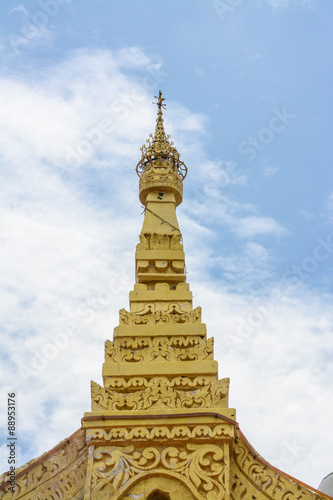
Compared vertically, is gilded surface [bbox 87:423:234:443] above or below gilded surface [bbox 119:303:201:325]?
below

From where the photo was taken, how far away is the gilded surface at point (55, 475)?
9297mm

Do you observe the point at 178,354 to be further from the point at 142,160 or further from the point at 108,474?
the point at 142,160

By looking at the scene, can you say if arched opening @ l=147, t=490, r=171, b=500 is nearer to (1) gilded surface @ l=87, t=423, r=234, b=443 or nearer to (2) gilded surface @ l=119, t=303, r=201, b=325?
(1) gilded surface @ l=87, t=423, r=234, b=443

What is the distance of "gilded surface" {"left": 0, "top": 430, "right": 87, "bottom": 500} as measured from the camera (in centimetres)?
930

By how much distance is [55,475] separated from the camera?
31.3ft

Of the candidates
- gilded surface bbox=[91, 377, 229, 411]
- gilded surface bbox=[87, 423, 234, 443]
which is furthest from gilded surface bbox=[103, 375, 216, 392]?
gilded surface bbox=[87, 423, 234, 443]

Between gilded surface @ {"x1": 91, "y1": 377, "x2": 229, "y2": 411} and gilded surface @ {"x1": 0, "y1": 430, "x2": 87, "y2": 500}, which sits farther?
gilded surface @ {"x1": 91, "y1": 377, "x2": 229, "y2": 411}

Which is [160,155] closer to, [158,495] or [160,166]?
[160,166]

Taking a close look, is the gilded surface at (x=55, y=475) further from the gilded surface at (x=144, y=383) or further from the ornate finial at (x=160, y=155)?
the ornate finial at (x=160, y=155)

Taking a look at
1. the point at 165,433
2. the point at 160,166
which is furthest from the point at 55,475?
the point at 160,166

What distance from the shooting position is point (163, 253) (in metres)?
12.8

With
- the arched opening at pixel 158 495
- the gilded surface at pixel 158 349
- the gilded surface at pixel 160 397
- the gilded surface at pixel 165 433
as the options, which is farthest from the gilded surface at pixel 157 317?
the arched opening at pixel 158 495

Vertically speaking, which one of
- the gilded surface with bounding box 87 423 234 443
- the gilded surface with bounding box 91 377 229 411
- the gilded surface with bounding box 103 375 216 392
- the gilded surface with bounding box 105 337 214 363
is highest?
the gilded surface with bounding box 105 337 214 363

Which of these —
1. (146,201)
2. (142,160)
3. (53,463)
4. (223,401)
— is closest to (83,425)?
(53,463)
